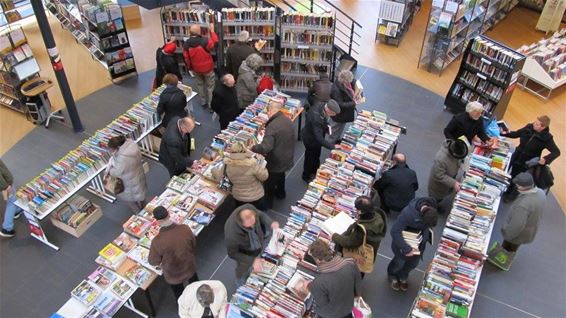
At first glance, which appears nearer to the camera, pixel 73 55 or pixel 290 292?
pixel 290 292

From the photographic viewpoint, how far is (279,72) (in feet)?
Result: 38.6

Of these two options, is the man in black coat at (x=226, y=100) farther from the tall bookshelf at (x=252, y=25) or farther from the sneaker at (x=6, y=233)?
the sneaker at (x=6, y=233)

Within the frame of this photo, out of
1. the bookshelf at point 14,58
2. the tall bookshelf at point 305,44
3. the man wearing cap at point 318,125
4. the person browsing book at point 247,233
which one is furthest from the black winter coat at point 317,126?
the bookshelf at point 14,58

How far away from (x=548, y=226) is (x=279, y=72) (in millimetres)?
6766

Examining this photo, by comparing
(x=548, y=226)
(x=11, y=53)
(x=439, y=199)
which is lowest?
(x=548, y=226)

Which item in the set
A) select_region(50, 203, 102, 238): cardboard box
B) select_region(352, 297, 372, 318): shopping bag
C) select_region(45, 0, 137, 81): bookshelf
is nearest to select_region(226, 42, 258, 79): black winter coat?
select_region(45, 0, 137, 81): bookshelf

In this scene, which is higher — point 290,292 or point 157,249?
point 157,249

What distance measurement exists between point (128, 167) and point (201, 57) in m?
3.78

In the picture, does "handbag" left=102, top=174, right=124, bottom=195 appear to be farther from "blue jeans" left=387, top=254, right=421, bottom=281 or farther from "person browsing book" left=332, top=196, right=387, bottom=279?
"blue jeans" left=387, top=254, right=421, bottom=281

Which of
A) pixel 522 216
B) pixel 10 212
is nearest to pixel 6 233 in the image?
Result: pixel 10 212

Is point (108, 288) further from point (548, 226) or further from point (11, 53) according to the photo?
point (548, 226)

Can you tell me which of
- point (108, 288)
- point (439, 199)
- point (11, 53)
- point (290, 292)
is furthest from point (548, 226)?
point (11, 53)

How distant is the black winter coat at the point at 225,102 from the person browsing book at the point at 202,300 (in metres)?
4.40

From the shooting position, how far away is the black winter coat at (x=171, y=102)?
28.4ft
